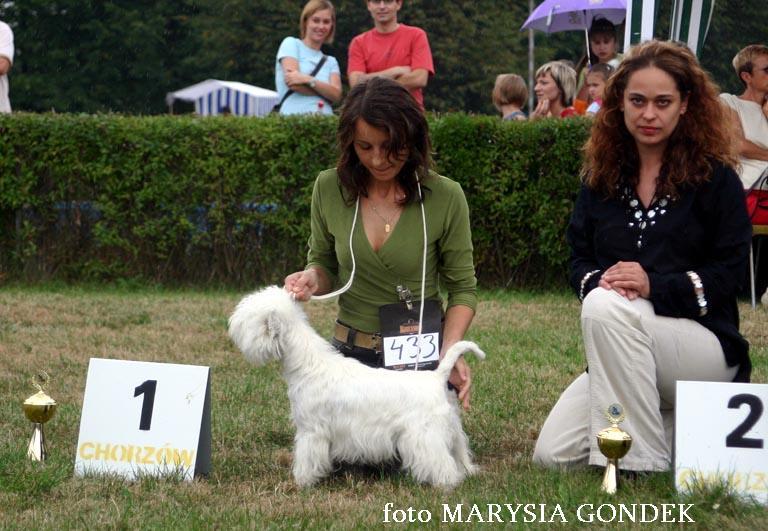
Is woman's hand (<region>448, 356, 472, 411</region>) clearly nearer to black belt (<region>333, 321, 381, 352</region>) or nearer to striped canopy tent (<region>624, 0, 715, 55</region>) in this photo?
black belt (<region>333, 321, 381, 352</region>)

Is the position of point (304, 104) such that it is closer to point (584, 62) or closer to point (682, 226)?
point (584, 62)

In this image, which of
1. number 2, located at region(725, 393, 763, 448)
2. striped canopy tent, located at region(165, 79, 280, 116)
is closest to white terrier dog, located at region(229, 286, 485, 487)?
number 2, located at region(725, 393, 763, 448)

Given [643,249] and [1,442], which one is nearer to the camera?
[643,249]

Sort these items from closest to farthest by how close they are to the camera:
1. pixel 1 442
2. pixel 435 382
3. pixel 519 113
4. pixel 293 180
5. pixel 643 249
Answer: pixel 435 382 → pixel 643 249 → pixel 1 442 → pixel 293 180 → pixel 519 113

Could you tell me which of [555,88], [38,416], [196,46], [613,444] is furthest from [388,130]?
[196,46]

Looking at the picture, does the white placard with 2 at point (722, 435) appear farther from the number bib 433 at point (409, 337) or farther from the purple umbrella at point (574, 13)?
the purple umbrella at point (574, 13)

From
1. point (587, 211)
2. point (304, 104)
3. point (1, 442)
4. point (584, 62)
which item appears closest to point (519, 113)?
point (584, 62)

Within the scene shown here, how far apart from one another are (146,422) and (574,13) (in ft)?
28.9

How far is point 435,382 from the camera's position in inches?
137

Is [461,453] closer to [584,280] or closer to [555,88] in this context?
[584,280]

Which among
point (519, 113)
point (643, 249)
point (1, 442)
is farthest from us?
point (519, 113)

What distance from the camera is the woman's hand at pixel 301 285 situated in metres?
3.62

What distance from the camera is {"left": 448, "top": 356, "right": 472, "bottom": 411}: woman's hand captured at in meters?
3.61

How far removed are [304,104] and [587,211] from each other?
16.7 feet
